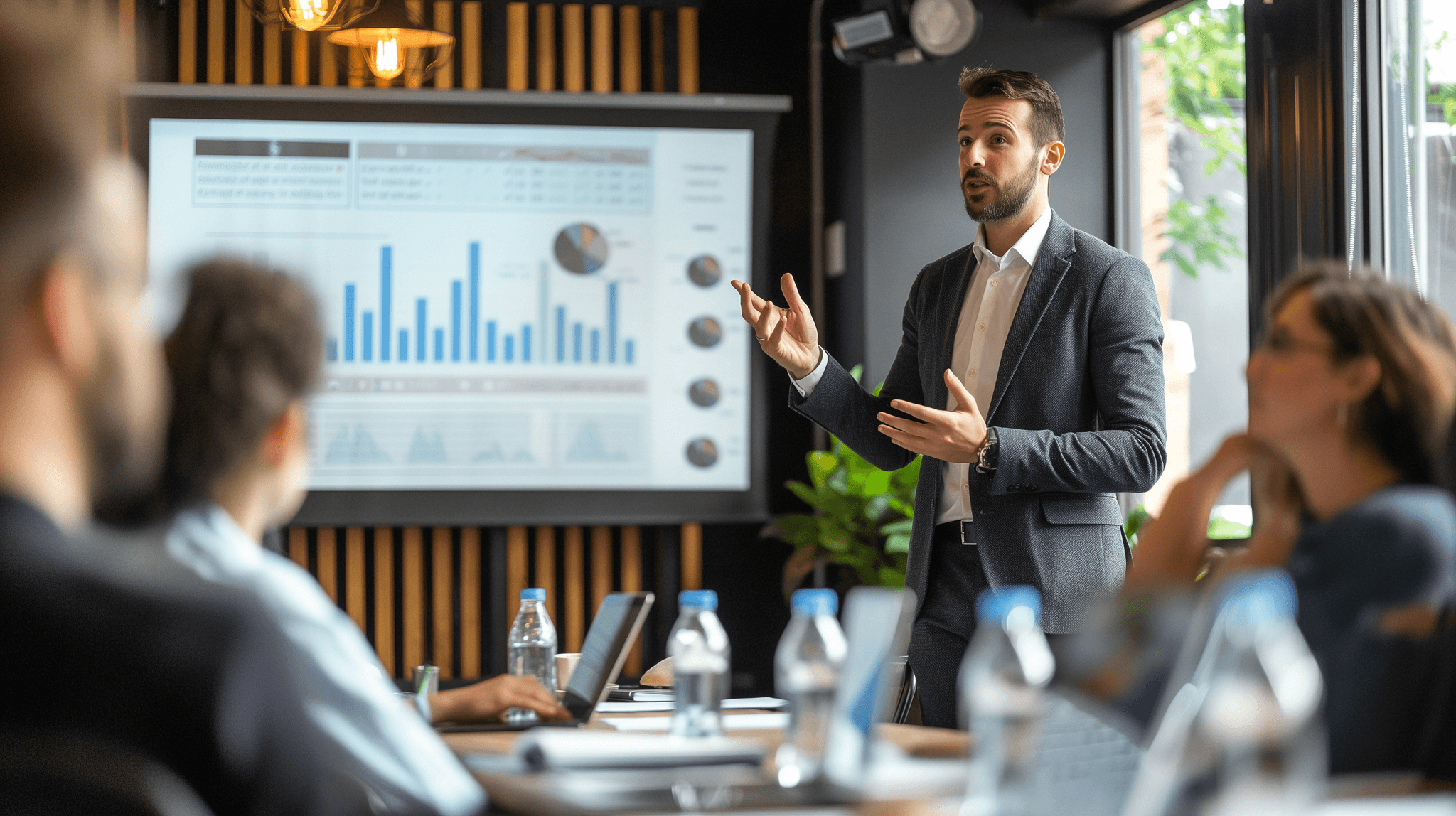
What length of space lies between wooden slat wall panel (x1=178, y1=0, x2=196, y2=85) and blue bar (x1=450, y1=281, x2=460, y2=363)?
3.76 ft

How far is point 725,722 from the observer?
1912 millimetres

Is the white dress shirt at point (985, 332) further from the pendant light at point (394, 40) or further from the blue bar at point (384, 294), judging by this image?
the blue bar at point (384, 294)

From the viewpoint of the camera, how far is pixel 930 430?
2348 millimetres

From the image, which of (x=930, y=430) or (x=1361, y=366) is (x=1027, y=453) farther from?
(x=1361, y=366)

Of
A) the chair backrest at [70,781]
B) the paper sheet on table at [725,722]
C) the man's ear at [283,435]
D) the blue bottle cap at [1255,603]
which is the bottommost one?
the paper sheet on table at [725,722]

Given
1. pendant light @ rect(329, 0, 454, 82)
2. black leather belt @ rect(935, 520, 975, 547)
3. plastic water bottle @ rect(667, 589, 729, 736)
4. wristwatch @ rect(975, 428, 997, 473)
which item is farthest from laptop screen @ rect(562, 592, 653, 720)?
pendant light @ rect(329, 0, 454, 82)

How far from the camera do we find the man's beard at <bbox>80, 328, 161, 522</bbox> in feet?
Result: 3.37

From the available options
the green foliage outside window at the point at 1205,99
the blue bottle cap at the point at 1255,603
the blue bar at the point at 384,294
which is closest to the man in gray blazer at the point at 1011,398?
the green foliage outside window at the point at 1205,99

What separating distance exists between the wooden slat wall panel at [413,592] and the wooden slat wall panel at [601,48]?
170cm

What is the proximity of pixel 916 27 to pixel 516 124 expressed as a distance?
1.40 metres

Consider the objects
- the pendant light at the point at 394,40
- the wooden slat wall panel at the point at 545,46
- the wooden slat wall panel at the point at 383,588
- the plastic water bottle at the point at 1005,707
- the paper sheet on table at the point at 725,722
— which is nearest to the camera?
the plastic water bottle at the point at 1005,707

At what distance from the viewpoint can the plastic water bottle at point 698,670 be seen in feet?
5.69

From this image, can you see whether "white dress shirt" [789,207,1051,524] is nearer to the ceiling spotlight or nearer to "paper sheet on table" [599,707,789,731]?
"paper sheet on table" [599,707,789,731]

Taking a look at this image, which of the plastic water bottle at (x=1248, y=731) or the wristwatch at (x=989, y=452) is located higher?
the wristwatch at (x=989, y=452)
